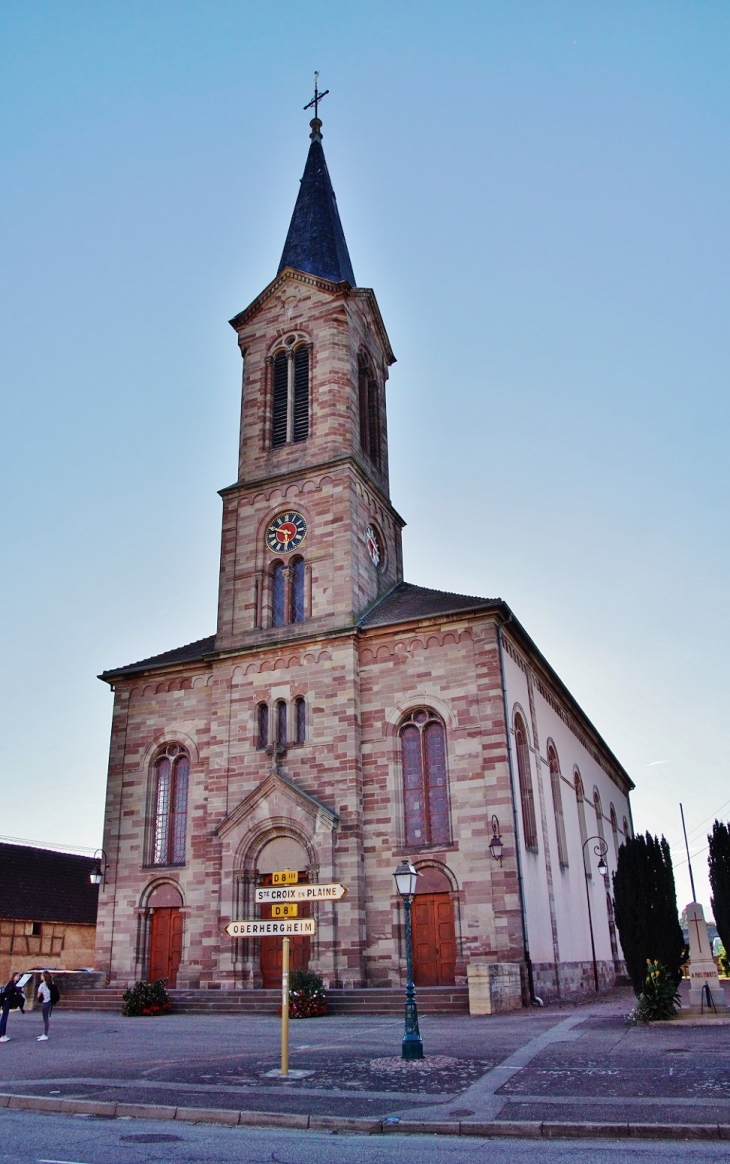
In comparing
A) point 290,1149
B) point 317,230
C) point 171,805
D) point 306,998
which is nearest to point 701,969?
point 306,998

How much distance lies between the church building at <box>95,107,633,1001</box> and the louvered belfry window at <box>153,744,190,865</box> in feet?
0.22

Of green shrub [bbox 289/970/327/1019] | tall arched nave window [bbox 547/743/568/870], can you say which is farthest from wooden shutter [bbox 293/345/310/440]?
green shrub [bbox 289/970/327/1019]

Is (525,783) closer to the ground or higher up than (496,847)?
higher up

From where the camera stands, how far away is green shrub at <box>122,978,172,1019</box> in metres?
22.7

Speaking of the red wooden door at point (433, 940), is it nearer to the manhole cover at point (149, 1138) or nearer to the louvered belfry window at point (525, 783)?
the louvered belfry window at point (525, 783)

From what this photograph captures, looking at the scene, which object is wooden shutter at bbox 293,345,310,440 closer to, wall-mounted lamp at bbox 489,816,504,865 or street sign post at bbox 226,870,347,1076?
wall-mounted lamp at bbox 489,816,504,865

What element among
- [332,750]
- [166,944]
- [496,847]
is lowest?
[166,944]

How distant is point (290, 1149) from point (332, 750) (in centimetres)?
1798

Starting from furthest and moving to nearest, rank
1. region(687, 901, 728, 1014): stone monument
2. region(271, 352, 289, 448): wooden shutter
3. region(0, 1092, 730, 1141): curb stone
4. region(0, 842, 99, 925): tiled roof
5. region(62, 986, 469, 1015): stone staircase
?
region(0, 842, 99, 925): tiled roof < region(271, 352, 289, 448): wooden shutter < region(62, 986, 469, 1015): stone staircase < region(687, 901, 728, 1014): stone monument < region(0, 1092, 730, 1141): curb stone

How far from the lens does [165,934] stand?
90.9 feet

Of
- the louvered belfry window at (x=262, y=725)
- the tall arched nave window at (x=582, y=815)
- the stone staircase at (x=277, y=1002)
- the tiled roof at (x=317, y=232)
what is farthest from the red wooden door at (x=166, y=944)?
the tiled roof at (x=317, y=232)

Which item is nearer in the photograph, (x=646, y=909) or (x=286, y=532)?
(x=646, y=909)

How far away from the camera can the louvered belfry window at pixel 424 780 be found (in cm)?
2502

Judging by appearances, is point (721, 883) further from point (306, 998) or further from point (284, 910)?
point (284, 910)
